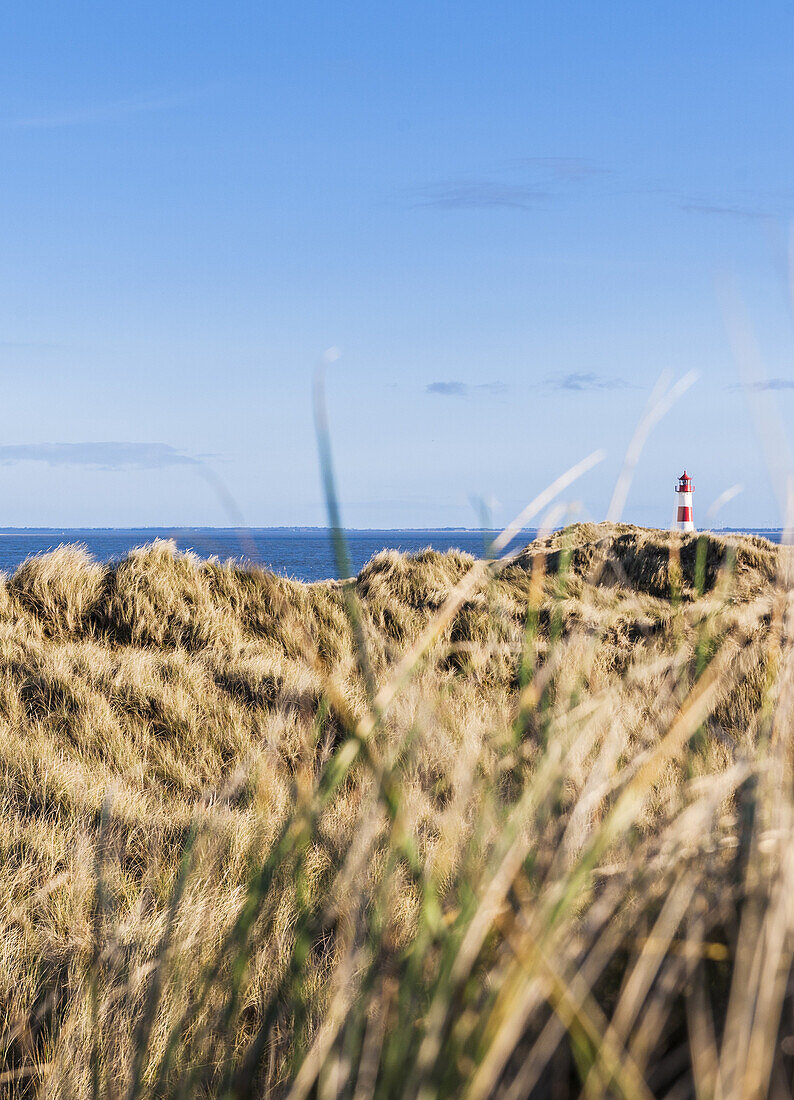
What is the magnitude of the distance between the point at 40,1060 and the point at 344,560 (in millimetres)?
1823

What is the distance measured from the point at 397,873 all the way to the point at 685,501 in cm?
1715

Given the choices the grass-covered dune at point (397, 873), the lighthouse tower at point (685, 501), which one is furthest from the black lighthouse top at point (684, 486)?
the grass-covered dune at point (397, 873)

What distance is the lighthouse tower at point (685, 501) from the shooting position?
56.8 ft

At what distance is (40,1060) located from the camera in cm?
200

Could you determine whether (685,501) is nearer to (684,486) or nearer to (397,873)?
(684,486)

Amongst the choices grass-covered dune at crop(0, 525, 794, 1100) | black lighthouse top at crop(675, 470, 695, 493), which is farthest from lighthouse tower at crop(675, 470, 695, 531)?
A: grass-covered dune at crop(0, 525, 794, 1100)

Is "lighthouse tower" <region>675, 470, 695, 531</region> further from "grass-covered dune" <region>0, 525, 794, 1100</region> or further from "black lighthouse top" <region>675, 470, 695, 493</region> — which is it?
"grass-covered dune" <region>0, 525, 794, 1100</region>

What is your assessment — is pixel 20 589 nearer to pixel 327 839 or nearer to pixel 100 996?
pixel 327 839

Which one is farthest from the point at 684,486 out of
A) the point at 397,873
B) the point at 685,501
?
the point at 397,873

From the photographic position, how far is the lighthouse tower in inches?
682

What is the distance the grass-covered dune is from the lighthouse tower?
11863mm

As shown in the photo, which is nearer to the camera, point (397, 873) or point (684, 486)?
point (397, 873)

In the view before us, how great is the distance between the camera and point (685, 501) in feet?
60.1

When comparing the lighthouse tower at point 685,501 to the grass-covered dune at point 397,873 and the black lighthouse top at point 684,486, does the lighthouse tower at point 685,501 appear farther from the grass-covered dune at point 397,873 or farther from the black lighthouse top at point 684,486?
the grass-covered dune at point 397,873
